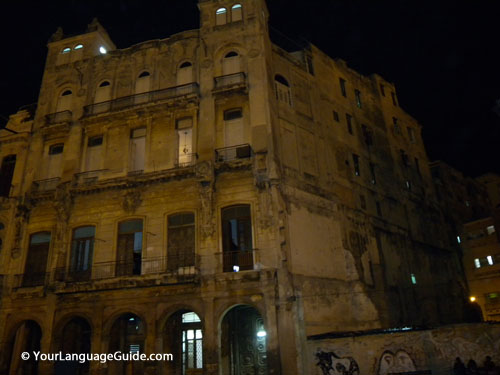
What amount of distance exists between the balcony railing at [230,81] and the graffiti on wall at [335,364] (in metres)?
14.9

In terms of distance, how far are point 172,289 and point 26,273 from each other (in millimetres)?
9905

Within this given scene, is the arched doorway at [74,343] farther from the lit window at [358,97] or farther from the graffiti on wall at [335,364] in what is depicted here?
the lit window at [358,97]

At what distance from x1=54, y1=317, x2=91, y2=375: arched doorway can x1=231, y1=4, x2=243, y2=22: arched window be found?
67.2ft

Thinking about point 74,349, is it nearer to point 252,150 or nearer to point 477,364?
point 252,150

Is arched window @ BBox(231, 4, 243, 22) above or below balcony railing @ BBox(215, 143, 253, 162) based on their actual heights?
above

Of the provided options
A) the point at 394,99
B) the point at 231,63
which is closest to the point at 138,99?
the point at 231,63

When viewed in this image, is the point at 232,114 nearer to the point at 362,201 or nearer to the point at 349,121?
the point at 349,121

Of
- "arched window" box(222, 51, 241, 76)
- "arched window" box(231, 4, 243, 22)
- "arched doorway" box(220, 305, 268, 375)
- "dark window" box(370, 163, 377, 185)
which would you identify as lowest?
"arched doorway" box(220, 305, 268, 375)

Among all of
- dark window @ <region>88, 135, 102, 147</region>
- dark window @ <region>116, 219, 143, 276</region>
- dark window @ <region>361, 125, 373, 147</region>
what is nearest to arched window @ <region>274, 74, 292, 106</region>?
dark window @ <region>361, 125, 373, 147</region>

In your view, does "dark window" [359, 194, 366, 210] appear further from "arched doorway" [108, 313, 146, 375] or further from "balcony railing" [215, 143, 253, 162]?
"arched doorway" [108, 313, 146, 375]

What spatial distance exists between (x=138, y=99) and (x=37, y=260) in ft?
38.0

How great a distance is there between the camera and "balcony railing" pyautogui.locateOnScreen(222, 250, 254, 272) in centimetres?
2039

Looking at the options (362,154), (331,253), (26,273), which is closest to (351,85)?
(362,154)

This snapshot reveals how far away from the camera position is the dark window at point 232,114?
24031 mm
